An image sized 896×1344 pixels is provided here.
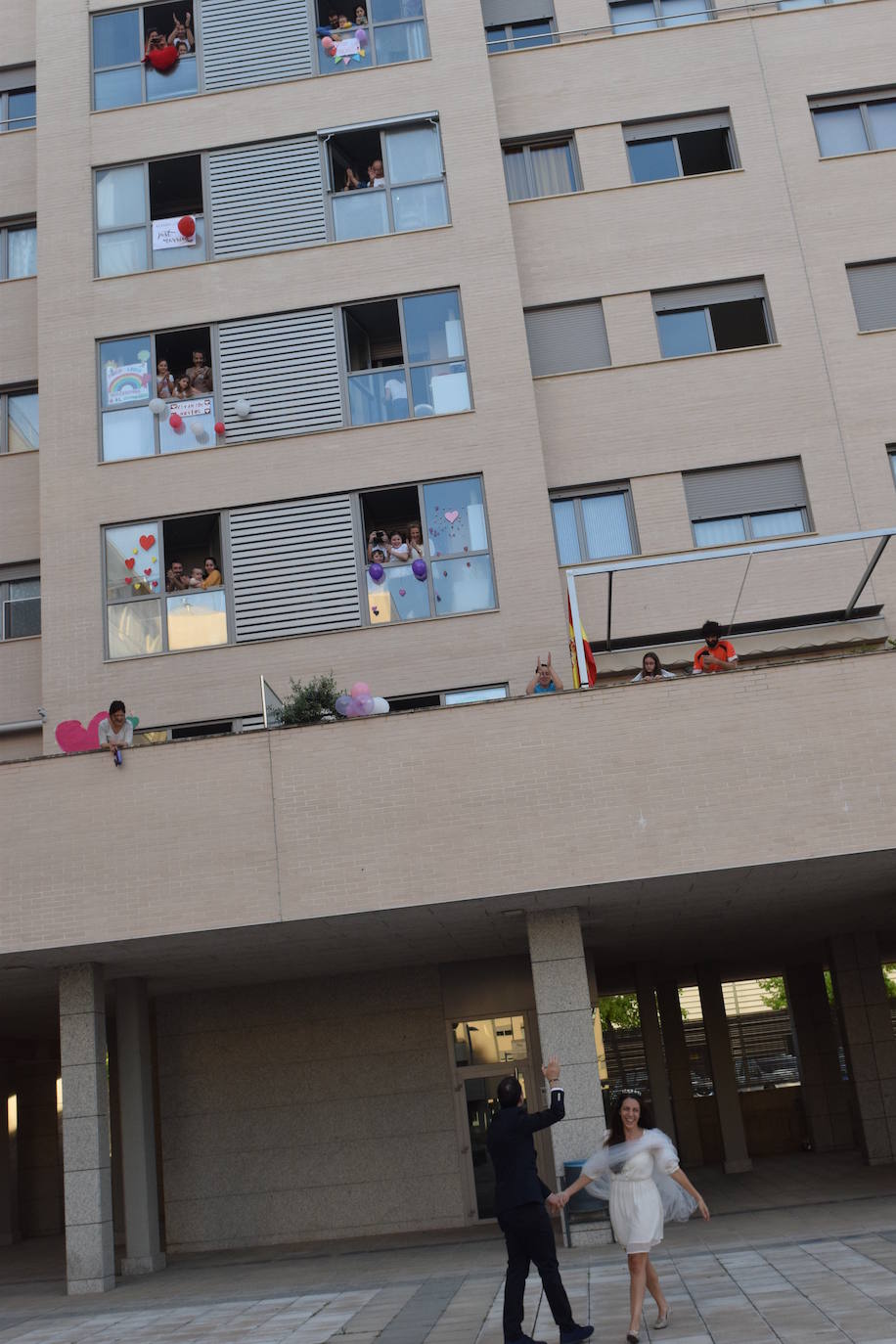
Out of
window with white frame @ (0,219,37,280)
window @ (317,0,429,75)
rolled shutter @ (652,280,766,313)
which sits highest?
window @ (317,0,429,75)

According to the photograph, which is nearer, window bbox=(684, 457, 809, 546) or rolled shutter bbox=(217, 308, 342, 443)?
window bbox=(684, 457, 809, 546)

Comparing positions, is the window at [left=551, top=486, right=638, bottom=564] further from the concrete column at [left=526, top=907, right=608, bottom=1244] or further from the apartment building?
the concrete column at [left=526, top=907, right=608, bottom=1244]

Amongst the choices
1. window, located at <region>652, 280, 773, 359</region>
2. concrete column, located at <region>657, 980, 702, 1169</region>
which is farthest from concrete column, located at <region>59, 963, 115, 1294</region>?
window, located at <region>652, 280, 773, 359</region>

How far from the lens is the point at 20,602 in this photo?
1975cm

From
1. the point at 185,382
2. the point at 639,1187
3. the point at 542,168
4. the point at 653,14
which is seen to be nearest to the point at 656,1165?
the point at 639,1187

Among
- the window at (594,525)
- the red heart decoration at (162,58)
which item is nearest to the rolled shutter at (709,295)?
the window at (594,525)

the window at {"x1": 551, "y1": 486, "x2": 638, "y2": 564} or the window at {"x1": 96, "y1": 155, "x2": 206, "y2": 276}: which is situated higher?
the window at {"x1": 96, "y1": 155, "x2": 206, "y2": 276}

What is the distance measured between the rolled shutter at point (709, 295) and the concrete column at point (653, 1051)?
11.0 meters

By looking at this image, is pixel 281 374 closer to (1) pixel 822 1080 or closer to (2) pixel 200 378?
(2) pixel 200 378

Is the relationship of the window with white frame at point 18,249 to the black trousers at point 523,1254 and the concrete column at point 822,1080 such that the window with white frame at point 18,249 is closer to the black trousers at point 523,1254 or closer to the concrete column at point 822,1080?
the black trousers at point 523,1254

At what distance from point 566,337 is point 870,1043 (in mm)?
11435

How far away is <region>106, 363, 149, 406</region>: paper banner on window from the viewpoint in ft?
64.5

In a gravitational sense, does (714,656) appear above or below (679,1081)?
above

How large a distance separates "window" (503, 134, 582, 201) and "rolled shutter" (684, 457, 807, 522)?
210 inches
